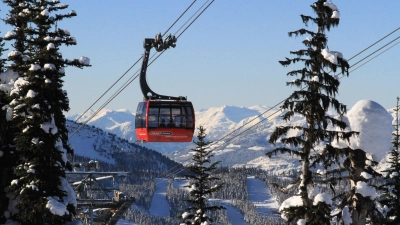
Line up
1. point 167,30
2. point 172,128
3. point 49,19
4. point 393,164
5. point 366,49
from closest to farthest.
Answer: point 366,49
point 49,19
point 167,30
point 393,164
point 172,128

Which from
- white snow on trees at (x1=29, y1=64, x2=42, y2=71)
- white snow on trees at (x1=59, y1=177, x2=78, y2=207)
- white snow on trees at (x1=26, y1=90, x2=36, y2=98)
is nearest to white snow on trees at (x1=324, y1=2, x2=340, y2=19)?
white snow on trees at (x1=29, y1=64, x2=42, y2=71)

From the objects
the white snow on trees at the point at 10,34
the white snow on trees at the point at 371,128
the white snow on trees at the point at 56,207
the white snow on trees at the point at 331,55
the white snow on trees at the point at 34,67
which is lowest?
the white snow on trees at the point at 56,207

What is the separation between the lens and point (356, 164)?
35.2m

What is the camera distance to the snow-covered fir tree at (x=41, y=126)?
34.2 meters

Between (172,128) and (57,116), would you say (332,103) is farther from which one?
(172,128)

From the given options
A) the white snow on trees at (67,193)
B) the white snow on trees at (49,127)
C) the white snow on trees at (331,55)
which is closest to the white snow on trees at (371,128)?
the white snow on trees at (331,55)

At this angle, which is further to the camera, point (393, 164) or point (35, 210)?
point (393, 164)

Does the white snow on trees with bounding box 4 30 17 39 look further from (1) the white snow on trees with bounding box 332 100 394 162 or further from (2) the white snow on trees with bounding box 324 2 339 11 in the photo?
(1) the white snow on trees with bounding box 332 100 394 162

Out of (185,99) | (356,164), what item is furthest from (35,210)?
(185,99)

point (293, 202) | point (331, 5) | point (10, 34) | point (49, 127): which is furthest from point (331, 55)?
point (10, 34)

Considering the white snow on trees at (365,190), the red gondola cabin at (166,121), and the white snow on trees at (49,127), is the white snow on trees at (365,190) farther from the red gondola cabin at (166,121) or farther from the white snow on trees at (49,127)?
the red gondola cabin at (166,121)

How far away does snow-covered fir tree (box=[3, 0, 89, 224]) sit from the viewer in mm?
34250

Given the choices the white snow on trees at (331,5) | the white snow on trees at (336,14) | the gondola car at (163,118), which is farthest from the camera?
the gondola car at (163,118)

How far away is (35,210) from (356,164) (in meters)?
14.9
